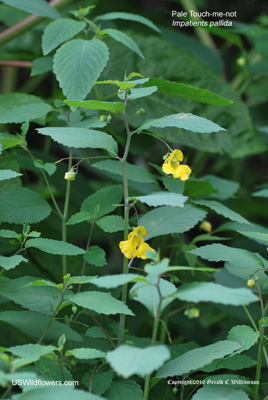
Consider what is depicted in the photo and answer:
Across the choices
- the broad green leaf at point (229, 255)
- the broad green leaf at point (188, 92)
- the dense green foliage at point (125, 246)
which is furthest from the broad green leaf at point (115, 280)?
the broad green leaf at point (188, 92)

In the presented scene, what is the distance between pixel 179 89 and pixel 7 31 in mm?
616

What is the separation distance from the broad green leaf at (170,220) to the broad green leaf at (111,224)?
4cm

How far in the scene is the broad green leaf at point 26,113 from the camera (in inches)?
34.3

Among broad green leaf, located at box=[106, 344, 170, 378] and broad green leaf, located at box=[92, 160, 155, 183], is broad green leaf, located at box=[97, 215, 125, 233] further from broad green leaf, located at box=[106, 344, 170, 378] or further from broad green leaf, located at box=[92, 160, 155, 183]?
broad green leaf, located at box=[106, 344, 170, 378]

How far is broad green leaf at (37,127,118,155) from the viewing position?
2.32ft

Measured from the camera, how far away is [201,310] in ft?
4.72

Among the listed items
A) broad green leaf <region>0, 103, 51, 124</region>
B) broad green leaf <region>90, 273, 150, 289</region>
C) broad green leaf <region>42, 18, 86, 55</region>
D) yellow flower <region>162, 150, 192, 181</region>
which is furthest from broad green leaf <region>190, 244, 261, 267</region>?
broad green leaf <region>42, 18, 86, 55</region>

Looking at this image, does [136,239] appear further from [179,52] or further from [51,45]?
[179,52]

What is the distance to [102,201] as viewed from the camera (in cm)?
89

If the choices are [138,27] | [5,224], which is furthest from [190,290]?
[138,27]

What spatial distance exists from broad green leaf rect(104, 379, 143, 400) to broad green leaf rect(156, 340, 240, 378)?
0.05 meters

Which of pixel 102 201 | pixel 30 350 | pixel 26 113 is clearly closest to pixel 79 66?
pixel 26 113

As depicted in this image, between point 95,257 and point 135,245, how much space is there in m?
0.12

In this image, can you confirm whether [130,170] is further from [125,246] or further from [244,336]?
[244,336]
